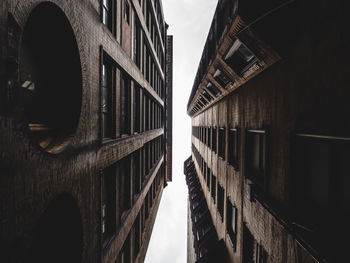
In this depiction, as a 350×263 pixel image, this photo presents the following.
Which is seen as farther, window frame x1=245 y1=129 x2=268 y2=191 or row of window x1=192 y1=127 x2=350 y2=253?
window frame x1=245 y1=129 x2=268 y2=191

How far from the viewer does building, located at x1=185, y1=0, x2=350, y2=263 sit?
3.58 meters

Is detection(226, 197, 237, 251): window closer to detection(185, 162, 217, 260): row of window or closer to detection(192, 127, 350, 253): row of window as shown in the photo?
detection(185, 162, 217, 260): row of window

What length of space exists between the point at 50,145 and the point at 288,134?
7208mm

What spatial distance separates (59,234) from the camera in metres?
6.25

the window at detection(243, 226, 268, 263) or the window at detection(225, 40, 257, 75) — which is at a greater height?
the window at detection(225, 40, 257, 75)

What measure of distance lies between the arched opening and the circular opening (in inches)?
81.7

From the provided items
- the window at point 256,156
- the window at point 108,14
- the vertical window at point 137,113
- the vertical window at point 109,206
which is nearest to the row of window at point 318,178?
the window at point 256,156

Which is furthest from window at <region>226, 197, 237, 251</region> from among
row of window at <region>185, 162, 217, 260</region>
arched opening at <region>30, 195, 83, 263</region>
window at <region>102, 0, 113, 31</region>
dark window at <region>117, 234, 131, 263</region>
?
window at <region>102, 0, 113, 31</region>

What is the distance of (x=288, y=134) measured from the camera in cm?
511

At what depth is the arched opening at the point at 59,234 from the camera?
530cm

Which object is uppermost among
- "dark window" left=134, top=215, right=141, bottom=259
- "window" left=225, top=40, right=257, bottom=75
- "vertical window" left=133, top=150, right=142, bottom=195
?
"window" left=225, top=40, right=257, bottom=75

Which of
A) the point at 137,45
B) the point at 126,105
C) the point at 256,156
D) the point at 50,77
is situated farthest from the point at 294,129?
the point at 137,45

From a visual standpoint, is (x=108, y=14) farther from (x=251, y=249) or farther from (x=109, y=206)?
(x=251, y=249)

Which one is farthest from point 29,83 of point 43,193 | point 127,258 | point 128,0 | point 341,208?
point 127,258
